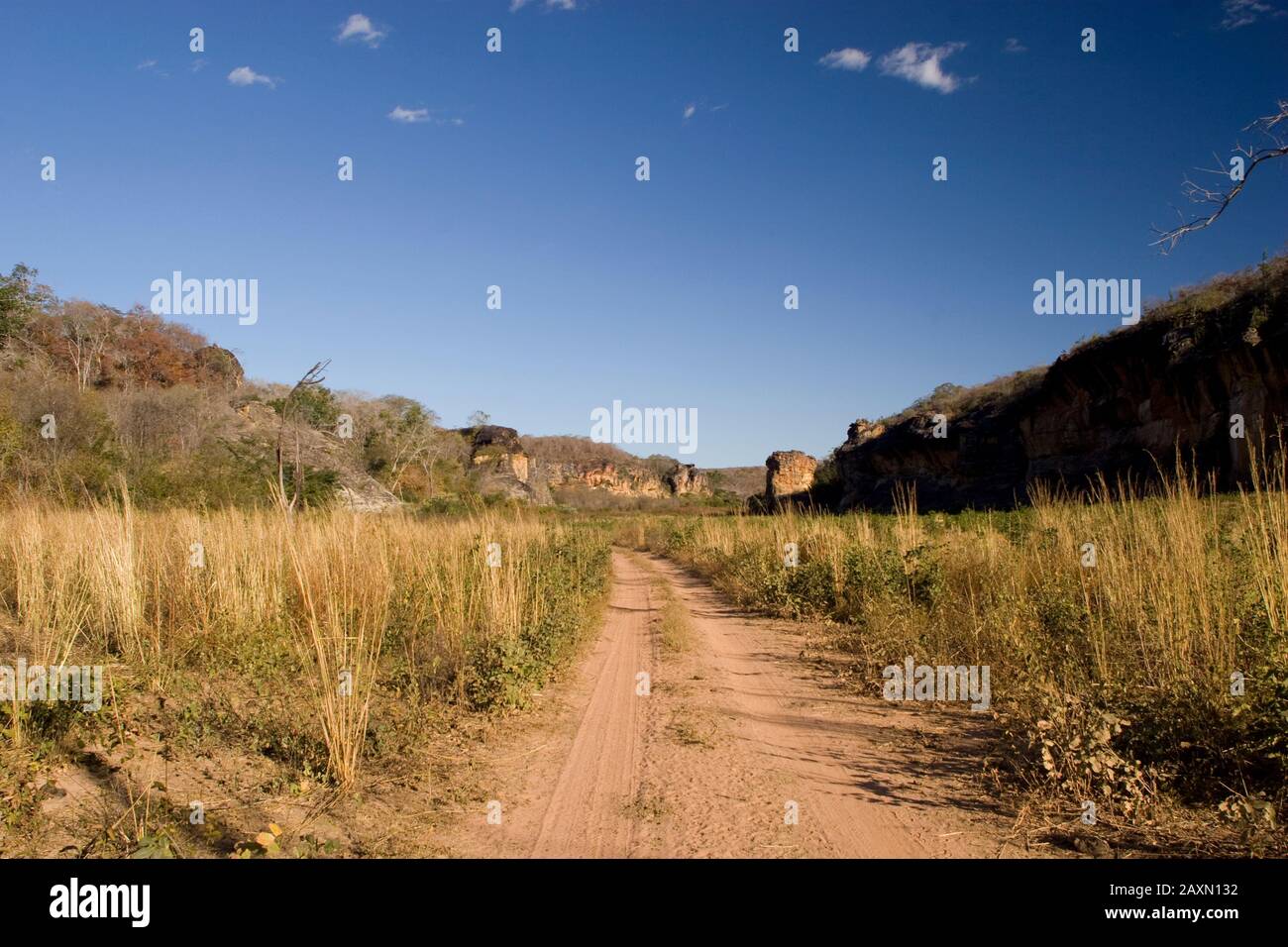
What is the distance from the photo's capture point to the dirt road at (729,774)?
3.18m

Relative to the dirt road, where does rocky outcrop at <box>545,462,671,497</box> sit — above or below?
above

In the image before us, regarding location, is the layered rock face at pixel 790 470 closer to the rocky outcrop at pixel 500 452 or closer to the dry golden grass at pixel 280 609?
the rocky outcrop at pixel 500 452

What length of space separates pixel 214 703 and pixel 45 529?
11.1 feet

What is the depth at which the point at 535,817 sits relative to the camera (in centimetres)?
349

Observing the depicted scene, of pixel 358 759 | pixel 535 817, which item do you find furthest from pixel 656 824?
pixel 358 759

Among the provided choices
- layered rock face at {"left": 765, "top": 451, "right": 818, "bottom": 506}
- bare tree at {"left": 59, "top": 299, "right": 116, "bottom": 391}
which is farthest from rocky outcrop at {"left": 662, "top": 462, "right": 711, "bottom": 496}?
bare tree at {"left": 59, "top": 299, "right": 116, "bottom": 391}

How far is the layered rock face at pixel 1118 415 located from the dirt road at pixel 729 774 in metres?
8.35

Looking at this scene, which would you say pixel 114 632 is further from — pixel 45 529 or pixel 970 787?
pixel 970 787

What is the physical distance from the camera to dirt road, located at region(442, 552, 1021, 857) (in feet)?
10.4

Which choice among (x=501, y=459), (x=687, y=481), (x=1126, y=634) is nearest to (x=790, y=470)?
(x=501, y=459)

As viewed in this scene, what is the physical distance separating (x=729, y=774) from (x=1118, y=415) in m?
25.8

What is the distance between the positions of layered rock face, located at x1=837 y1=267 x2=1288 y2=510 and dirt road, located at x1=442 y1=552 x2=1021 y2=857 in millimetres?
8345

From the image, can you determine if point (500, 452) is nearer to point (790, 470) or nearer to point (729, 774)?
point (790, 470)

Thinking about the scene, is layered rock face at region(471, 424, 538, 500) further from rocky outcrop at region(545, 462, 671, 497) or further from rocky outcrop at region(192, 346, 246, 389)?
rocky outcrop at region(545, 462, 671, 497)
